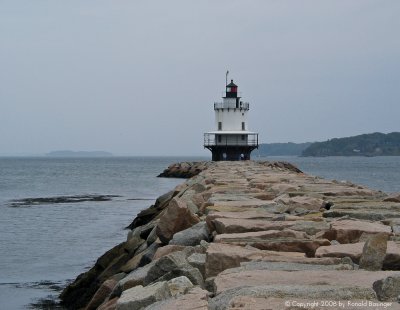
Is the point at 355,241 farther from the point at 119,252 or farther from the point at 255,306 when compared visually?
the point at 119,252

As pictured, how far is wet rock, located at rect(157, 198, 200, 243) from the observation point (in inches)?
209

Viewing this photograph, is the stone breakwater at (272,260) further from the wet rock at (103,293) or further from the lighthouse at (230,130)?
the lighthouse at (230,130)

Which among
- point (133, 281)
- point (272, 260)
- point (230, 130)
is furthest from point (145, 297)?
point (230, 130)

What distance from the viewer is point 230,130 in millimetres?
36562

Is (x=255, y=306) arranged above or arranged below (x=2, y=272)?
above

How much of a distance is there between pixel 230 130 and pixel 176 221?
31345mm

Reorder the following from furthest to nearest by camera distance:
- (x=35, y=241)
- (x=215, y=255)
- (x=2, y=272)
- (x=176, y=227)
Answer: (x=35, y=241) < (x=2, y=272) < (x=176, y=227) < (x=215, y=255)

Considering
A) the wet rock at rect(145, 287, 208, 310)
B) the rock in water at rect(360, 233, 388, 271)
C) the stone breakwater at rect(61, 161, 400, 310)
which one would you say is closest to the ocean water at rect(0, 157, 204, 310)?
the stone breakwater at rect(61, 161, 400, 310)

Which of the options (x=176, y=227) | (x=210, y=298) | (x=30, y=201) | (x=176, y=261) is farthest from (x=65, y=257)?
(x=30, y=201)

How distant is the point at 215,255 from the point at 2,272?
7.20 metres

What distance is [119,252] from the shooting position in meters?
7.93

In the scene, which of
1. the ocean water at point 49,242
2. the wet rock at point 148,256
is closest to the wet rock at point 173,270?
the wet rock at point 148,256

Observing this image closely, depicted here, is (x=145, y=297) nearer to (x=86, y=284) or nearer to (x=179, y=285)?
(x=179, y=285)

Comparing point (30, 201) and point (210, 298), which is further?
point (30, 201)
